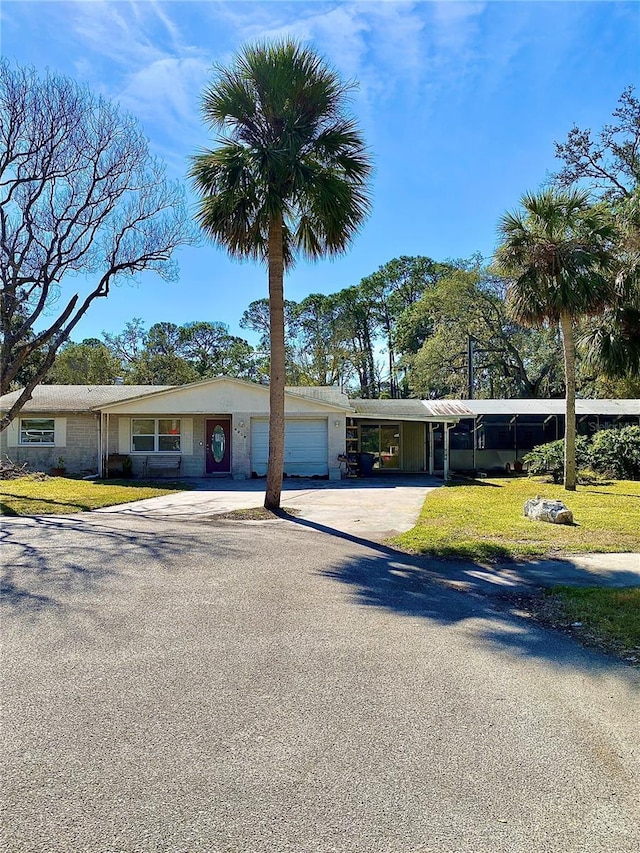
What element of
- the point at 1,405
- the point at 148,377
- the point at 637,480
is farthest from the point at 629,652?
the point at 148,377

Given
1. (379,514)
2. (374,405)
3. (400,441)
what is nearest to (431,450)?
(400,441)

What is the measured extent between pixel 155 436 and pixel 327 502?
1043 centimetres

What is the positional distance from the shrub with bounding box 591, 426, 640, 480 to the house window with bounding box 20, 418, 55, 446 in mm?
21030

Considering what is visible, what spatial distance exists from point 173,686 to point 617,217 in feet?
57.5

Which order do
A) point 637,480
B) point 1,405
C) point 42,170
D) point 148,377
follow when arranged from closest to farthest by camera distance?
point 42,170 < point 637,480 < point 1,405 < point 148,377

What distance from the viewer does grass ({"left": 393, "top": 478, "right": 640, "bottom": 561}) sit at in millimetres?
8312

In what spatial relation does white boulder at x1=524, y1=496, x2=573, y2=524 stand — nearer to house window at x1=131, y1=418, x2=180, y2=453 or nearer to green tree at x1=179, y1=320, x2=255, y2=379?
house window at x1=131, y1=418, x2=180, y2=453

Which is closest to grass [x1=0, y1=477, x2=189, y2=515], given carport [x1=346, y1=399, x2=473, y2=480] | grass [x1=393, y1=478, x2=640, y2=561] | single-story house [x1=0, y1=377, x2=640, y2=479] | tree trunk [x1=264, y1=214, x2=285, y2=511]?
single-story house [x1=0, y1=377, x2=640, y2=479]

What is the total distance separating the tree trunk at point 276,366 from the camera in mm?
12172

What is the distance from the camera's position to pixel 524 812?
8.00ft

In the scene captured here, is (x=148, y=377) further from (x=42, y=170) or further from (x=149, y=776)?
(x=149, y=776)

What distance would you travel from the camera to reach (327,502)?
14141mm

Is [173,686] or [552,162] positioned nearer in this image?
[173,686]

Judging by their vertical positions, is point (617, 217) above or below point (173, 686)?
above
